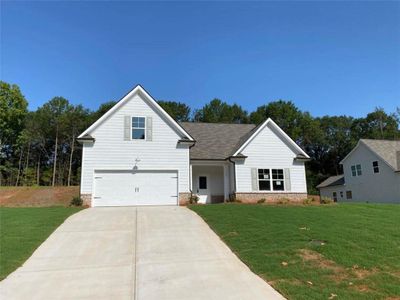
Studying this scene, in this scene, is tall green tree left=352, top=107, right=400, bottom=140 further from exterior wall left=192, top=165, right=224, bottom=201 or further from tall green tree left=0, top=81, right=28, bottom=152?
tall green tree left=0, top=81, right=28, bottom=152

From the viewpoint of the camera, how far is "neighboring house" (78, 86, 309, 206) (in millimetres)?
17422

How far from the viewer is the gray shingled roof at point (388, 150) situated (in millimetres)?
27516

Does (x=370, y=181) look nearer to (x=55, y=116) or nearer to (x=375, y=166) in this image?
(x=375, y=166)

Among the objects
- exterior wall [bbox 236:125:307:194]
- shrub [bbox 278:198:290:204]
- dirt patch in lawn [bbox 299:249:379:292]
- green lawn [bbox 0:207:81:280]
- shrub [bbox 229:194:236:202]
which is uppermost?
exterior wall [bbox 236:125:307:194]

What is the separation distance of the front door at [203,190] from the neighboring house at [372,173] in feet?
55.8

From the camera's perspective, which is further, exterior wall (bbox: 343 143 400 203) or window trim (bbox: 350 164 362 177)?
window trim (bbox: 350 164 362 177)

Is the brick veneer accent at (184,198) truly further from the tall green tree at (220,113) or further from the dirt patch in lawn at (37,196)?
the tall green tree at (220,113)

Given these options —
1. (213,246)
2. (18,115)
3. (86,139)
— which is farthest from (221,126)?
(18,115)

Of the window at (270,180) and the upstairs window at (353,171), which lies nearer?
the window at (270,180)

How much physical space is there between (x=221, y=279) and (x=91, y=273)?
2.78m

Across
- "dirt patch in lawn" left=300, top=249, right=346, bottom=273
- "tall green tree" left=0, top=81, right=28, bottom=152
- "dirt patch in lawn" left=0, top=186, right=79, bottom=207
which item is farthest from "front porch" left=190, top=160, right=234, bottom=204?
"tall green tree" left=0, top=81, right=28, bottom=152

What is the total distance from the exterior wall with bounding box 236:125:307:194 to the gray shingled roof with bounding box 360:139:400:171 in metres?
12.2

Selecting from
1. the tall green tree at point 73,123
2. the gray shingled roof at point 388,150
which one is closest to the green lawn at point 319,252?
the gray shingled roof at point 388,150

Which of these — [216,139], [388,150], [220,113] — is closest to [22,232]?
[216,139]
